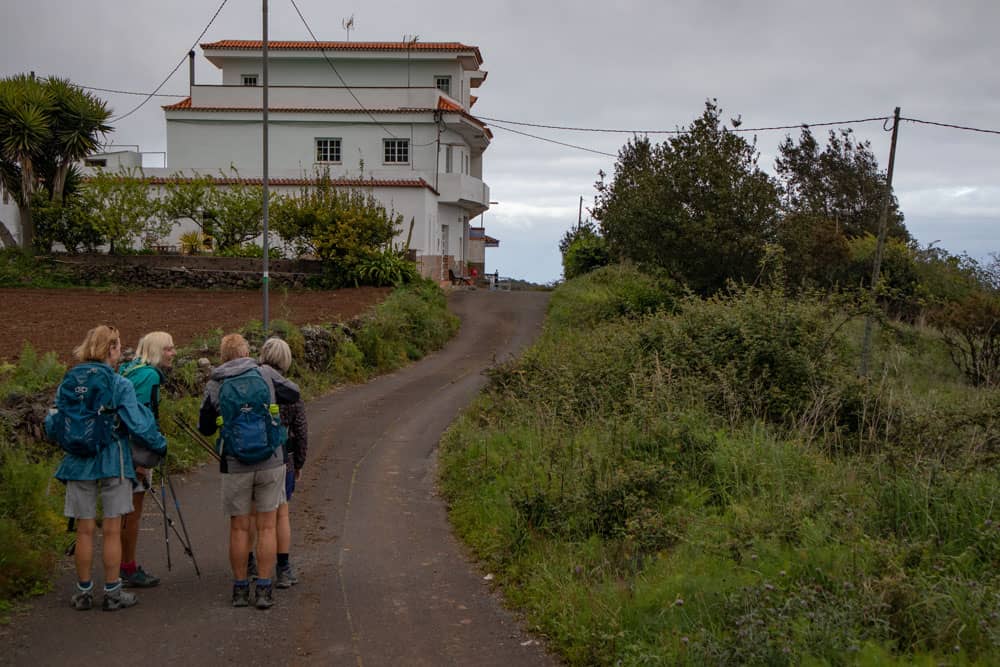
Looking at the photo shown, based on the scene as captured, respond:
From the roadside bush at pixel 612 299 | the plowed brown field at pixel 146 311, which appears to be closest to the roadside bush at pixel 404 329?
the plowed brown field at pixel 146 311

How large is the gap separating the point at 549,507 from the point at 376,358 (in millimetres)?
13336

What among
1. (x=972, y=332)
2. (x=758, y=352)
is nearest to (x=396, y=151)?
(x=972, y=332)

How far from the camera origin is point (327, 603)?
657cm

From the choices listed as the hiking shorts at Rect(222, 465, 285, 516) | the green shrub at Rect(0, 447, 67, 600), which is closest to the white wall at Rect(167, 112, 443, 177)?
the green shrub at Rect(0, 447, 67, 600)

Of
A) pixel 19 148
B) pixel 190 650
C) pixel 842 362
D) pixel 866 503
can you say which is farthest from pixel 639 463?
pixel 19 148

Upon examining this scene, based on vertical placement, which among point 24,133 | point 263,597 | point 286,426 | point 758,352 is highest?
point 24,133

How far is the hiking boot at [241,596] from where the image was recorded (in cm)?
637

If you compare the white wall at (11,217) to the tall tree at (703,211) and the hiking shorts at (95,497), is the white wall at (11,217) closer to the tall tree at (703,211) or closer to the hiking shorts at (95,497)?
the tall tree at (703,211)

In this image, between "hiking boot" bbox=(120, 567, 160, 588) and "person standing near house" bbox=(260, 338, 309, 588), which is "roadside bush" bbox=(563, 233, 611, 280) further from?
"hiking boot" bbox=(120, 567, 160, 588)

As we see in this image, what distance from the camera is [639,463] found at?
8.02m

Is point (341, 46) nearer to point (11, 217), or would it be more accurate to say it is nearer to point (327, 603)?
point (11, 217)

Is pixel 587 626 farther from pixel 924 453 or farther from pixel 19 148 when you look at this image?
pixel 19 148

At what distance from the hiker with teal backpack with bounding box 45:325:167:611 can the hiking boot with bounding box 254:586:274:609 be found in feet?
2.82

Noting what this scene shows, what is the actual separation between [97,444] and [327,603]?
197cm
